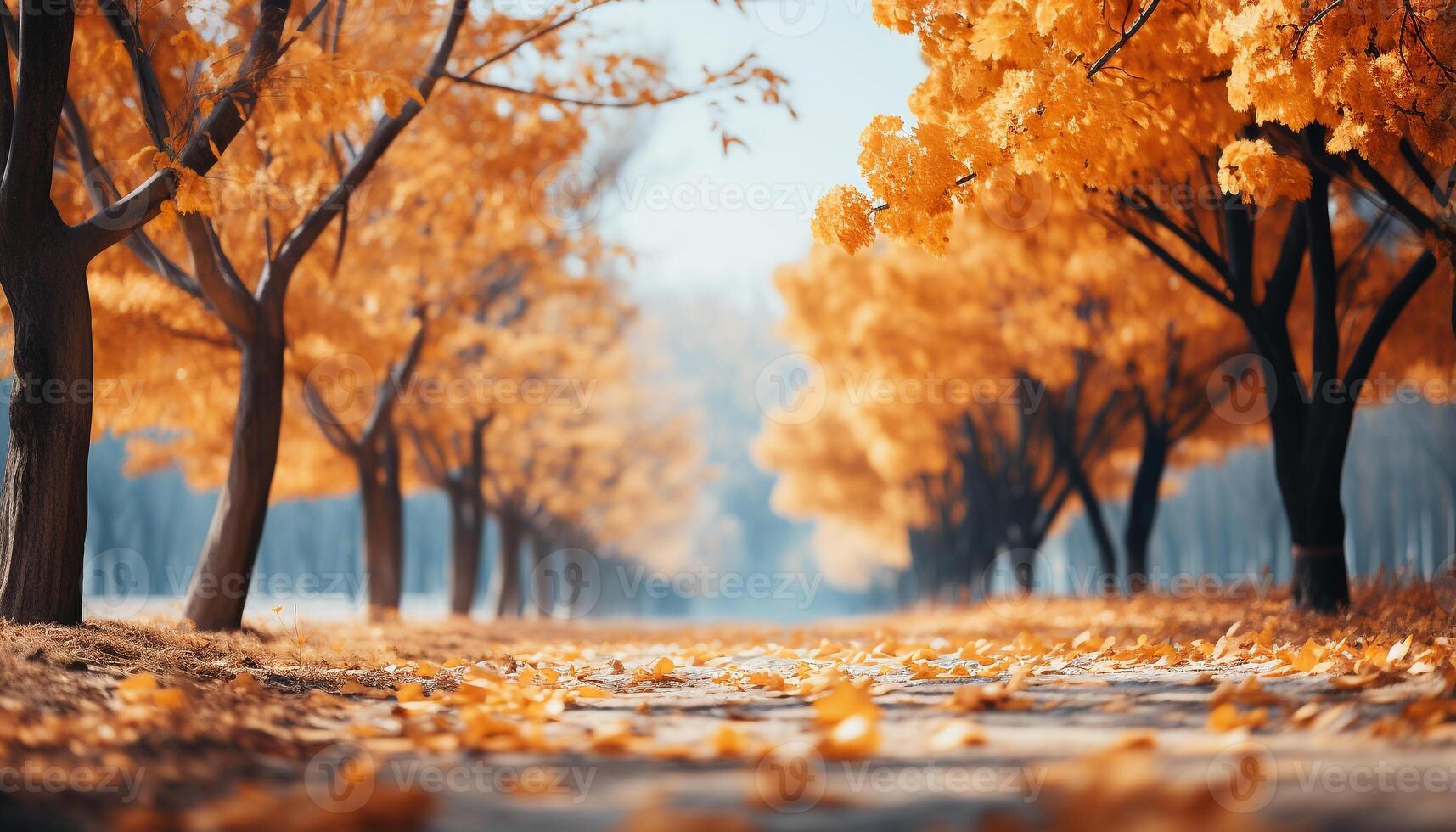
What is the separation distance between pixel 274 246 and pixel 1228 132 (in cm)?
805

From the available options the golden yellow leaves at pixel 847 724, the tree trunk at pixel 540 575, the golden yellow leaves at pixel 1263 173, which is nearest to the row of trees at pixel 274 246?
the golden yellow leaves at pixel 1263 173

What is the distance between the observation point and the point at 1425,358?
1253 cm

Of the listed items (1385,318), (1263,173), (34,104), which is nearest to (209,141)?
(34,104)

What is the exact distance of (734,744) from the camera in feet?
9.18

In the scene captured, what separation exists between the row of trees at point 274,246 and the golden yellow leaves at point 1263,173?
10.7 feet

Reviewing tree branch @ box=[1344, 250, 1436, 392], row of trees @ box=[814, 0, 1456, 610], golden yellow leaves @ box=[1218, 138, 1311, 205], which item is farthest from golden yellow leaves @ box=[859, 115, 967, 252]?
tree branch @ box=[1344, 250, 1436, 392]

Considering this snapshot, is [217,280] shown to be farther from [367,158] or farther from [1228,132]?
[1228,132]

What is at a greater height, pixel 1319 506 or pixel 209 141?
pixel 209 141

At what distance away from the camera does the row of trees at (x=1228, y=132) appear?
17.6ft

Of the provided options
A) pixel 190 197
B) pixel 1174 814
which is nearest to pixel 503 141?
pixel 190 197

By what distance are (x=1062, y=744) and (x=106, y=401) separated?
31.0 ft

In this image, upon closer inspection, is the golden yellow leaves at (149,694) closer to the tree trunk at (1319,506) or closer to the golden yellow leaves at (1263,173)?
the golden yellow leaves at (1263,173)

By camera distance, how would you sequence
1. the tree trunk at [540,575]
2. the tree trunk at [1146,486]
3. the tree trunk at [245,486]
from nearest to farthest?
the tree trunk at [245,486]
the tree trunk at [1146,486]
the tree trunk at [540,575]

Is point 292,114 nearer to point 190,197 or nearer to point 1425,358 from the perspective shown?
point 190,197
